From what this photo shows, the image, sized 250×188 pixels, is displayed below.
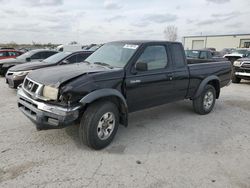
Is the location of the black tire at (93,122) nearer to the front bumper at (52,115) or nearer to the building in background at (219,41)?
the front bumper at (52,115)

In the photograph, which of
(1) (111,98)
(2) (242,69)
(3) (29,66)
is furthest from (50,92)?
(2) (242,69)

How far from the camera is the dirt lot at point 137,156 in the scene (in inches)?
110

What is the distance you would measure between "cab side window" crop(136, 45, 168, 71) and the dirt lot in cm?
135

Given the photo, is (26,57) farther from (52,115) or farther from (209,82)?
(209,82)

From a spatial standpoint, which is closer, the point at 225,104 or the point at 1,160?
the point at 1,160

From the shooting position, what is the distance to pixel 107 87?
136 inches

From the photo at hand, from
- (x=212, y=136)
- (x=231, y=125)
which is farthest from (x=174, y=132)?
(x=231, y=125)

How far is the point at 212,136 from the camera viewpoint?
4.23 m

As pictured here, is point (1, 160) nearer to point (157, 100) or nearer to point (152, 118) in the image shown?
point (157, 100)

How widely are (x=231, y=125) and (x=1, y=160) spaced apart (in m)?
4.62

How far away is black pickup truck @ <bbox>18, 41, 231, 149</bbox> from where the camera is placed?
124 inches

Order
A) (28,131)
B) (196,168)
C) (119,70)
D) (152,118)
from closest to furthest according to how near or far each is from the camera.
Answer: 1. (196,168)
2. (119,70)
3. (28,131)
4. (152,118)

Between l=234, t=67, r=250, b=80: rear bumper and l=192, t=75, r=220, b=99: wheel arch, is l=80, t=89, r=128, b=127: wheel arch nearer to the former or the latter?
l=192, t=75, r=220, b=99: wheel arch

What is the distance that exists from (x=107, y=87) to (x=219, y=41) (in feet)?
185
